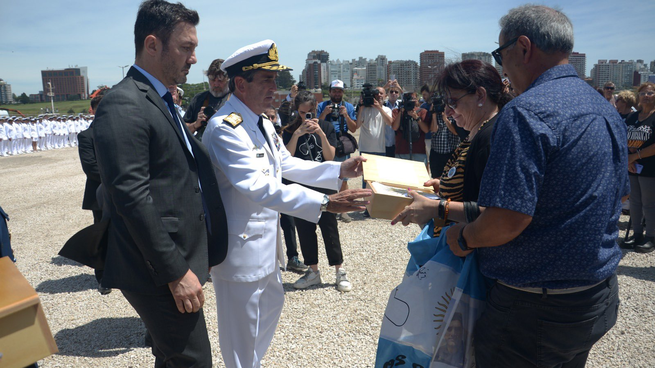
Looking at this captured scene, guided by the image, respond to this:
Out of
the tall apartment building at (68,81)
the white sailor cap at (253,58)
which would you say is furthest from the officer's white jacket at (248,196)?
the tall apartment building at (68,81)

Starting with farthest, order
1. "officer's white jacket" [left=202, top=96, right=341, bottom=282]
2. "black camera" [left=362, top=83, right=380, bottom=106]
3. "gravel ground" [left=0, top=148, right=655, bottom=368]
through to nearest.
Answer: "black camera" [left=362, top=83, right=380, bottom=106], "gravel ground" [left=0, top=148, right=655, bottom=368], "officer's white jacket" [left=202, top=96, right=341, bottom=282]

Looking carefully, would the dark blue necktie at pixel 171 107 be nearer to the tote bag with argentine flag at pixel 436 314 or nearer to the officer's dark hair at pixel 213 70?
the tote bag with argentine flag at pixel 436 314

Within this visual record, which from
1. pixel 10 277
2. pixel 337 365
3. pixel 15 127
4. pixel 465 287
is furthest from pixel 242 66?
pixel 15 127

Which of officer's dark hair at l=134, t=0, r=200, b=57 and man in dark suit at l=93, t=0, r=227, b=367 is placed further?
officer's dark hair at l=134, t=0, r=200, b=57

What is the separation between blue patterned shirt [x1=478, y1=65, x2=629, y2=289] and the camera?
164 centimetres

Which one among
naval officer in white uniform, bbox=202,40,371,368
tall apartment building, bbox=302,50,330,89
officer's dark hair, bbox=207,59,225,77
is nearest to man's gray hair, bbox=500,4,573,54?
naval officer in white uniform, bbox=202,40,371,368

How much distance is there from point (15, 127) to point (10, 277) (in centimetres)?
2838

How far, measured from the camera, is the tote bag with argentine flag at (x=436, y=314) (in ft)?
6.95

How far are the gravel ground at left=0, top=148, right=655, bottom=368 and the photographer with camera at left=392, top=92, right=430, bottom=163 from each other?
1.79 m

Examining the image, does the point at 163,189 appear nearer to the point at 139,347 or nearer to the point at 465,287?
the point at 465,287

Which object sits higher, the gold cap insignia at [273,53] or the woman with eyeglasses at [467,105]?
the gold cap insignia at [273,53]

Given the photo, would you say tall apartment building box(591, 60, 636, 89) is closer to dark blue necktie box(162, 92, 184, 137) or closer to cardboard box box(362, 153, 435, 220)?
cardboard box box(362, 153, 435, 220)

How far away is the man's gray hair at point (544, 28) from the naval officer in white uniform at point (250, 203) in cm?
124

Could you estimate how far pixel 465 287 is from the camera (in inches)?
83.2
